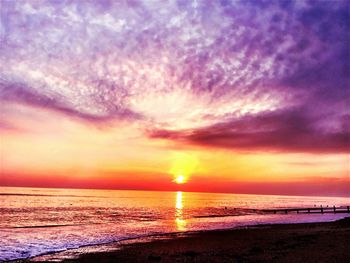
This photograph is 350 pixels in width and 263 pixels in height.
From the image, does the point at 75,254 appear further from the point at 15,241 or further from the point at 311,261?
the point at 311,261

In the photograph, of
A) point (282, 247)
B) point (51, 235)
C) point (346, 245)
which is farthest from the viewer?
point (51, 235)

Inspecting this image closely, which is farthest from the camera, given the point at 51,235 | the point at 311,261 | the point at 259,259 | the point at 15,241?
the point at 51,235

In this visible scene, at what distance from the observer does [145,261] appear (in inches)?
847

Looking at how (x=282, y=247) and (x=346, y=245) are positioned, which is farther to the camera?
(x=282, y=247)

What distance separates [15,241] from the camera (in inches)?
1287

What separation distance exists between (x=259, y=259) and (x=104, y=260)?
10.1 metres

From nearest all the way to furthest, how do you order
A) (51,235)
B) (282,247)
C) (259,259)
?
(259,259), (282,247), (51,235)

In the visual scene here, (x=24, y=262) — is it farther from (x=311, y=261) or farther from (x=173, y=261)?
(x=311, y=261)

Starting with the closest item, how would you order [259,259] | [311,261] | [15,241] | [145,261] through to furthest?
[311,261] → [259,259] → [145,261] → [15,241]

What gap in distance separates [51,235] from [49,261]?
16553 millimetres

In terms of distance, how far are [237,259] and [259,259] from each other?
1393 mm

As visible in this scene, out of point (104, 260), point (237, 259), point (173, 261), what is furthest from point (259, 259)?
point (104, 260)

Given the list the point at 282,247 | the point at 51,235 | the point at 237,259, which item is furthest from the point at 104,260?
the point at 51,235

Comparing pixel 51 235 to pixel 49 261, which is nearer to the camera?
pixel 49 261
